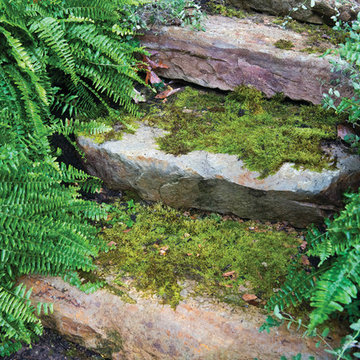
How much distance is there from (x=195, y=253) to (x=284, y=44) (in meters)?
2.43

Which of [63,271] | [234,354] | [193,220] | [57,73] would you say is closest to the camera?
[234,354]

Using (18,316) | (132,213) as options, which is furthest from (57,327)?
(132,213)

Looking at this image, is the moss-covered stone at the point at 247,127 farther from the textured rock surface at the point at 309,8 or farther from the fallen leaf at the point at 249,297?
the textured rock surface at the point at 309,8

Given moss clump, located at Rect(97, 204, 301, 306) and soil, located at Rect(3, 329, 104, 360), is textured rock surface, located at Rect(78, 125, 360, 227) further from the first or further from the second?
soil, located at Rect(3, 329, 104, 360)

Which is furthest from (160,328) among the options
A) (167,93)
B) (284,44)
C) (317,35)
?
(317,35)

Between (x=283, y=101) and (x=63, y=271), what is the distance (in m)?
2.65

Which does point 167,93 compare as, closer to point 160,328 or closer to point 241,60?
point 241,60

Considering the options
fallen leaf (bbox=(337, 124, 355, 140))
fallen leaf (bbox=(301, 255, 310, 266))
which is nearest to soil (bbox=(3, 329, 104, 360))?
fallen leaf (bbox=(301, 255, 310, 266))

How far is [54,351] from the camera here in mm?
2680

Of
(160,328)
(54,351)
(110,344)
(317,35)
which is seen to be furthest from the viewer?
(317,35)

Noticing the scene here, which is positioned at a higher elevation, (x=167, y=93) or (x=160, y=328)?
(x=167, y=93)

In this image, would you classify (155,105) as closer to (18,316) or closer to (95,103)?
(95,103)

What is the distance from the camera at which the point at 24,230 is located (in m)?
2.44

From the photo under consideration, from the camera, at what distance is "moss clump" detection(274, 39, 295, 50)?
3723mm
